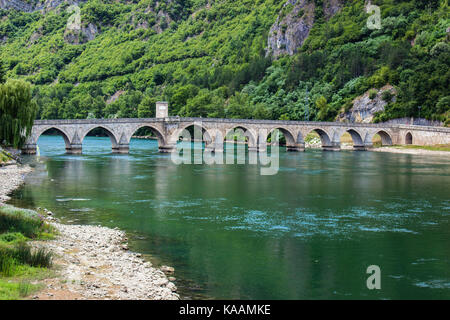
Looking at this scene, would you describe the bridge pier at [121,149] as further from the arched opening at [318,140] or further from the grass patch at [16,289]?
the grass patch at [16,289]

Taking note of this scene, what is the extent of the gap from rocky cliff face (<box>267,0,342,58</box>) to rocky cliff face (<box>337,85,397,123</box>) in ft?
162

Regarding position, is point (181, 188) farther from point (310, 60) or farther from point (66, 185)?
point (310, 60)

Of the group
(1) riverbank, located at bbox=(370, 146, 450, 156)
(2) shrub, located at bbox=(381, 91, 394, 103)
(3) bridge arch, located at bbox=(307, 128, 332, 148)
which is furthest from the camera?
(2) shrub, located at bbox=(381, 91, 394, 103)

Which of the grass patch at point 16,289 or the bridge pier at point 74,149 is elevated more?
the bridge pier at point 74,149

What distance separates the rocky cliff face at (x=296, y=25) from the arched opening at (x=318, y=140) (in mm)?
55310

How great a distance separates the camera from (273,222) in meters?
26.3

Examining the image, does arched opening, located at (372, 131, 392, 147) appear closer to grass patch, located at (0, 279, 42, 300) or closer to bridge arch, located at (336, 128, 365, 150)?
bridge arch, located at (336, 128, 365, 150)

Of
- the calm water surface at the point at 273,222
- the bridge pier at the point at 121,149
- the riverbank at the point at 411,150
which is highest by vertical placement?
the bridge pier at the point at 121,149

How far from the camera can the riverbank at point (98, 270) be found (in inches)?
565

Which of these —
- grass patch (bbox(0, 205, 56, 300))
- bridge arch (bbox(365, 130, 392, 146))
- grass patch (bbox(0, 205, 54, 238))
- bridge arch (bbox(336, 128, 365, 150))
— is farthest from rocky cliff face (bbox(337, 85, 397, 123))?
grass patch (bbox(0, 205, 56, 300))

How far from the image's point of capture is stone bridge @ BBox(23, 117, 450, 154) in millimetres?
66500

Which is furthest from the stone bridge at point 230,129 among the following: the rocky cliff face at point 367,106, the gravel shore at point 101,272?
the gravel shore at point 101,272

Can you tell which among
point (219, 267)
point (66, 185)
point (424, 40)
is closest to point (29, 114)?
point (66, 185)

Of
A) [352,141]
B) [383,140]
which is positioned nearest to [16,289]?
[383,140]
